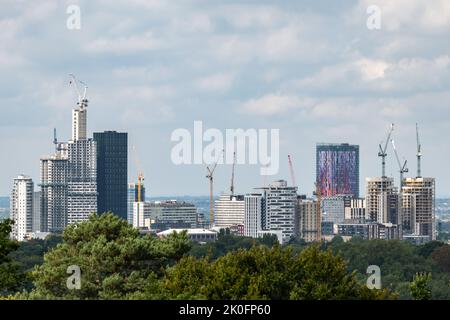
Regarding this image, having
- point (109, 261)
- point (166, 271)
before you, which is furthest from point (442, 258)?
point (166, 271)

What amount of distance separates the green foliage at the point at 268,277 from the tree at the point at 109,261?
2.11 m

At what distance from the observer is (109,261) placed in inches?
1906

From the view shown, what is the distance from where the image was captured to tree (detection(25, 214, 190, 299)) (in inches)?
1850

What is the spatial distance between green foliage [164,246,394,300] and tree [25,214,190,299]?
6.92 feet

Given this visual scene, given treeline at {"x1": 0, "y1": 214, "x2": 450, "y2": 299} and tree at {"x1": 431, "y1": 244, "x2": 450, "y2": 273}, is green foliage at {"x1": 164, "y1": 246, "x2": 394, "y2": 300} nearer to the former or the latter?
treeline at {"x1": 0, "y1": 214, "x2": 450, "y2": 299}

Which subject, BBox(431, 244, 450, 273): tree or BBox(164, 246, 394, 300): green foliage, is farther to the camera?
BBox(431, 244, 450, 273): tree

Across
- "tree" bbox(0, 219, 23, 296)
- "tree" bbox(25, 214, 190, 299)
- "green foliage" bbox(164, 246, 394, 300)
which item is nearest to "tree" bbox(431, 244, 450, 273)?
"tree" bbox(25, 214, 190, 299)

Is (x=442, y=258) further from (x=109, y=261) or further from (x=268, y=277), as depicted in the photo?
(x=268, y=277)

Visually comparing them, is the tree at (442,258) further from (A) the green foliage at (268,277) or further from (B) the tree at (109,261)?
(A) the green foliage at (268,277)

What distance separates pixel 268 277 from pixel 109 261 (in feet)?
22.6


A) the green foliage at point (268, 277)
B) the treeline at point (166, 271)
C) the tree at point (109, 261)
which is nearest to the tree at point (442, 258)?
the treeline at point (166, 271)

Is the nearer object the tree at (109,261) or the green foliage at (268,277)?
the green foliage at (268,277)

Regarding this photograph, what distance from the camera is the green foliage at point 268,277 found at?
42.2m
